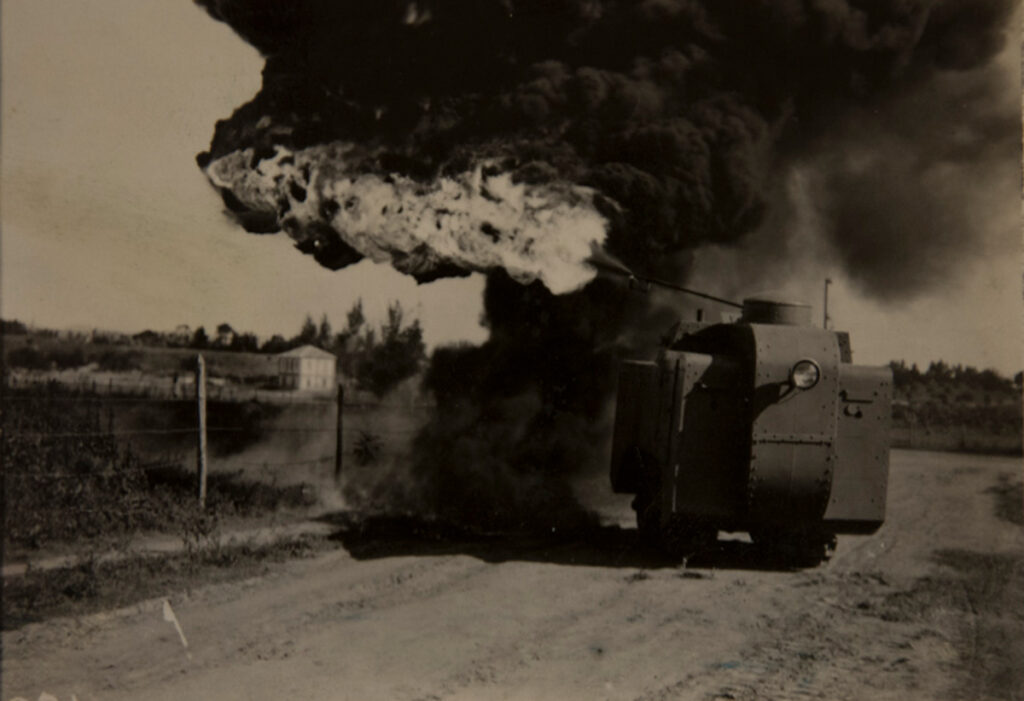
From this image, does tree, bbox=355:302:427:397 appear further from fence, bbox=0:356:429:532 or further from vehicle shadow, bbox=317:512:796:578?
vehicle shadow, bbox=317:512:796:578

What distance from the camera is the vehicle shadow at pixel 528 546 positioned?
10305 mm

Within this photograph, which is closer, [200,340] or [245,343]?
[200,340]

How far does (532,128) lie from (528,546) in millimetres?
5285

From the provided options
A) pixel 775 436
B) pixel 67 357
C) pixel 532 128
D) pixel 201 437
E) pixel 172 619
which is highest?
pixel 532 128

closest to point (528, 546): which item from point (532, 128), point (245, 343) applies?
point (532, 128)

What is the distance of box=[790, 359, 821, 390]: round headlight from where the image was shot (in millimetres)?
9227

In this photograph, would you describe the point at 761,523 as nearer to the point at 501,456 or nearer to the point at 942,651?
the point at 942,651

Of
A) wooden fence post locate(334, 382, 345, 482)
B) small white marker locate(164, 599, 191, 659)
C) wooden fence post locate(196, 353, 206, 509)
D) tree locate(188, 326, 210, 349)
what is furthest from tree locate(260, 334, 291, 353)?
small white marker locate(164, 599, 191, 659)

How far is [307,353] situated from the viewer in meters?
18.0

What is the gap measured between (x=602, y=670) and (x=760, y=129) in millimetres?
8013

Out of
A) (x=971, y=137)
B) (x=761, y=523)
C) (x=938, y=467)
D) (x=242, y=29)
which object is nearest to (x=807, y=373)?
(x=761, y=523)

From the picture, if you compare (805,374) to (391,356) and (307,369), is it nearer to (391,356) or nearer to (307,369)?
(391,356)

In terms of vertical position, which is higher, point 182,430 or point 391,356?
point 391,356

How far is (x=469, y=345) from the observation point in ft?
48.4
